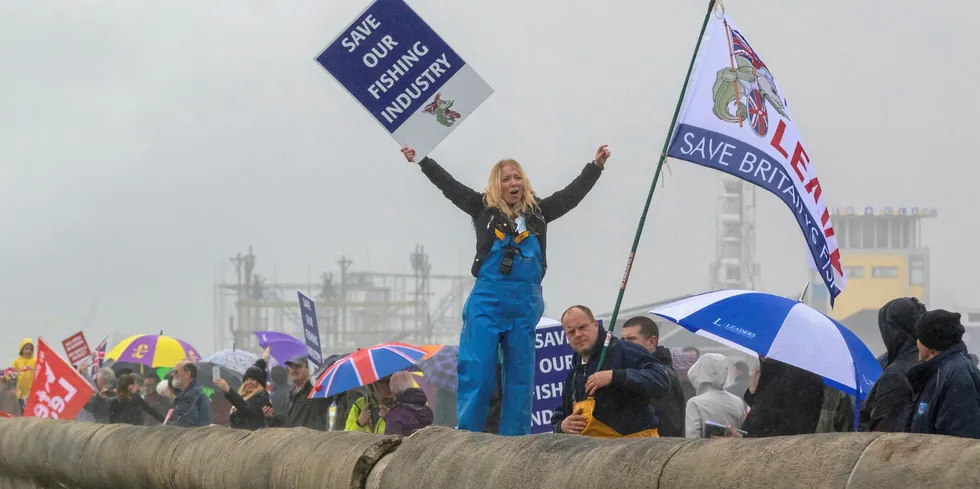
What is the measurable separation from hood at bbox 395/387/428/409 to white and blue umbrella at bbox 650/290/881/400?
202cm

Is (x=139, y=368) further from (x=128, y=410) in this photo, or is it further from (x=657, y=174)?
(x=657, y=174)

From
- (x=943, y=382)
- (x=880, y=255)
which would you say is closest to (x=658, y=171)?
(x=943, y=382)

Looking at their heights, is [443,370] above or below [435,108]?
below

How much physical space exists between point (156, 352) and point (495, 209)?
55.5 ft

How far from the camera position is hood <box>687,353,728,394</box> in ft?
28.6

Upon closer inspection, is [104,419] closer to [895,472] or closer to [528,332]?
[528,332]

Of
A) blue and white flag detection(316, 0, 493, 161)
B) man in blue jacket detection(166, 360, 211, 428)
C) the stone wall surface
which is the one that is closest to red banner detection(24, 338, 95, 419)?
man in blue jacket detection(166, 360, 211, 428)

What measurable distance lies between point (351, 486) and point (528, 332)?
2.27 metres

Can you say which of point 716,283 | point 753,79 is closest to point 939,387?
point 753,79

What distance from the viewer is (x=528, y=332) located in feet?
21.4

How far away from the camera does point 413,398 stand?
9.77 m

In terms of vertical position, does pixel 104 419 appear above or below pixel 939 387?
below

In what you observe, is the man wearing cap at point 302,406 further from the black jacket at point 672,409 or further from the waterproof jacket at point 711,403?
the black jacket at point 672,409

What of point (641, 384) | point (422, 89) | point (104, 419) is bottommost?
point (104, 419)
